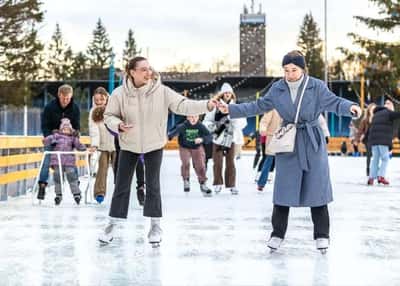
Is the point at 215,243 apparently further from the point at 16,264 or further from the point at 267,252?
the point at 16,264

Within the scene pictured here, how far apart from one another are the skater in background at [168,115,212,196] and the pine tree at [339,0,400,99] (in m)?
33.6

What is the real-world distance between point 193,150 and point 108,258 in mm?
5959

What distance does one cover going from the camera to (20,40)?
1695 inches

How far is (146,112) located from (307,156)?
1149mm

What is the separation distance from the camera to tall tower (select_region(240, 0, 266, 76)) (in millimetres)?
55312

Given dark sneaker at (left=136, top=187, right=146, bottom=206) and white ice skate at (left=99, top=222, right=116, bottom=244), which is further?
dark sneaker at (left=136, top=187, right=146, bottom=206)

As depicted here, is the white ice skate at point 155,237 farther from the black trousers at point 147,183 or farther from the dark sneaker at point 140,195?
the dark sneaker at point 140,195

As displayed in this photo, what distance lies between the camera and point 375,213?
829 centimetres

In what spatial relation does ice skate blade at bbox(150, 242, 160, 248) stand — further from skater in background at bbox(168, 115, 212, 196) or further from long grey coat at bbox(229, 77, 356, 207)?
skater in background at bbox(168, 115, 212, 196)

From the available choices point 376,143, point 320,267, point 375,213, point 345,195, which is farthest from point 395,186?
point 320,267

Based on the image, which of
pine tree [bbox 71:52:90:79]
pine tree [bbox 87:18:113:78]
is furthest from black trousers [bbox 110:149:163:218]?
pine tree [bbox 87:18:113:78]

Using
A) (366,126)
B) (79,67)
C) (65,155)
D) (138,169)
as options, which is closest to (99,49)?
(79,67)

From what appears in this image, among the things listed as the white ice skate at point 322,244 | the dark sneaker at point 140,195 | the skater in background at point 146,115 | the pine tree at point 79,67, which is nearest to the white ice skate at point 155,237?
the skater in background at point 146,115

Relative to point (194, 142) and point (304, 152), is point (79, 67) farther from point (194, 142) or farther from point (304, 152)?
point (304, 152)
